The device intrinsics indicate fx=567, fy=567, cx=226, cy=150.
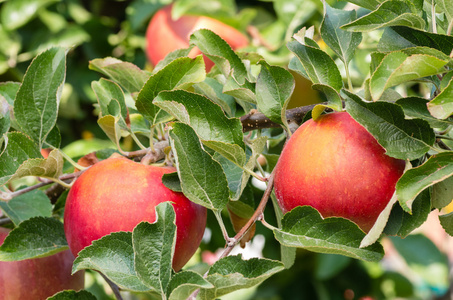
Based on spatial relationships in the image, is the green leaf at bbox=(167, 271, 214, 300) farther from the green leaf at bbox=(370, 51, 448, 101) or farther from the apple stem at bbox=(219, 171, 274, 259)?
the green leaf at bbox=(370, 51, 448, 101)

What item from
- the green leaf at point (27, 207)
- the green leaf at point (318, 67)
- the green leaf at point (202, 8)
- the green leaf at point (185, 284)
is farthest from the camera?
the green leaf at point (202, 8)

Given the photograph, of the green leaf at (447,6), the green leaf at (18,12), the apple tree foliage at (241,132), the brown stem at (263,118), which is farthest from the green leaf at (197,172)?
the green leaf at (18,12)

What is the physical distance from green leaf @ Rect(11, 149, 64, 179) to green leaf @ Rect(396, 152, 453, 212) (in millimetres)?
298

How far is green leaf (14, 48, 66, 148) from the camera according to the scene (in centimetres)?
56

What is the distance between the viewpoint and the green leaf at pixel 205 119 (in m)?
0.48

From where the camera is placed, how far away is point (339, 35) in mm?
532

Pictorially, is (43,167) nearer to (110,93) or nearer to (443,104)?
(110,93)

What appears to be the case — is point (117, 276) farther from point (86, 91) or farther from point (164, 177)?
point (86, 91)

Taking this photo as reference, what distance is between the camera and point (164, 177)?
1.65 ft

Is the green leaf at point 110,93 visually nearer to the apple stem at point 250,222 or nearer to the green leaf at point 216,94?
the green leaf at point 216,94

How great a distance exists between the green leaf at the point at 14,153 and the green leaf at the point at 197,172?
15 centimetres

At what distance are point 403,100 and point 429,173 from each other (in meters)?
0.07

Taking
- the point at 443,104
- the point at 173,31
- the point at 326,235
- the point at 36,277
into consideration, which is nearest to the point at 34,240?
the point at 36,277

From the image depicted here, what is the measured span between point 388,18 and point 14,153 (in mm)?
350
